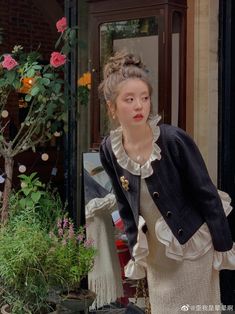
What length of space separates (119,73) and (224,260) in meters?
0.92

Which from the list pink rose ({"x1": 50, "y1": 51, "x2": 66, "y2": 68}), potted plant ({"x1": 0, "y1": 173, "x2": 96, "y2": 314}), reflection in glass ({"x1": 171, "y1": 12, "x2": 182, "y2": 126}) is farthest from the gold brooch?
reflection in glass ({"x1": 171, "y1": 12, "x2": 182, "y2": 126})

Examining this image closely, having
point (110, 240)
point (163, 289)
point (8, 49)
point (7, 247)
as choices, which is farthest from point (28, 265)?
point (8, 49)

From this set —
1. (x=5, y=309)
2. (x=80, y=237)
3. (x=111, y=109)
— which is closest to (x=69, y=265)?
(x=80, y=237)

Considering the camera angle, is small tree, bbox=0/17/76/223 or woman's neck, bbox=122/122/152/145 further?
small tree, bbox=0/17/76/223

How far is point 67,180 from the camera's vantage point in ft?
14.7

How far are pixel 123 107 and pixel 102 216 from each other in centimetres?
186

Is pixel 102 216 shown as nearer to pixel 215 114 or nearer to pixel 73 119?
pixel 73 119

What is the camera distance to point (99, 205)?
14.0 ft

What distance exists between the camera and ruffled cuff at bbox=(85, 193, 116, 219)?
4.22m

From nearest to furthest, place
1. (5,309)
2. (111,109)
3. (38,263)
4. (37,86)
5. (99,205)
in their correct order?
(111,109) < (38,263) < (5,309) < (37,86) < (99,205)

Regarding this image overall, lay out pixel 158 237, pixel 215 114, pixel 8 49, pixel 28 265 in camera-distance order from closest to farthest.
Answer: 1. pixel 158 237
2. pixel 28 265
3. pixel 215 114
4. pixel 8 49

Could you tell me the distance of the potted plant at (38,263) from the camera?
142 inches

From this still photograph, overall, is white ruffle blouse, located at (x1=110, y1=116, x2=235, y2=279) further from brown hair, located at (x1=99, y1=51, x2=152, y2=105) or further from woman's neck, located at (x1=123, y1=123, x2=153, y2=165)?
brown hair, located at (x1=99, y1=51, x2=152, y2=105)

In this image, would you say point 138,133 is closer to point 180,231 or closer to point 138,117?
point 138,117
